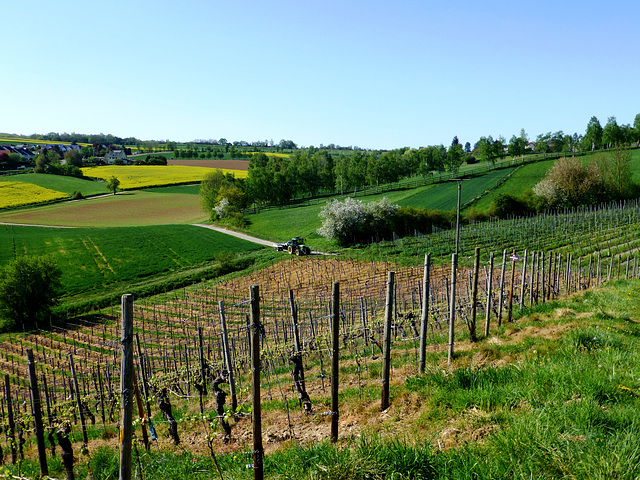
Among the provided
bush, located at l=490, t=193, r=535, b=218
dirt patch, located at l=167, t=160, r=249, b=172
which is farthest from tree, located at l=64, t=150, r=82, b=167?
bush, located at l=490, t=193, r=535, b=218

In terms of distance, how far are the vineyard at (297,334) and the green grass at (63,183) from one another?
6140 cm

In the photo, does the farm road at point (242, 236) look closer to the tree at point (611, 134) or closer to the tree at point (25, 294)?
the tree at point (25, 294)

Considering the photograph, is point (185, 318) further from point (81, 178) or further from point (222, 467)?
point (81, 178)

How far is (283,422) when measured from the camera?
7379mm

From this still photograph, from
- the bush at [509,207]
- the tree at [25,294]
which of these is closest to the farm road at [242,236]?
the tree at [25,294]

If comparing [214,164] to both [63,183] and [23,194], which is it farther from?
[23,194]

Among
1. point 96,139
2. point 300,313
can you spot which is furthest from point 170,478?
point 96,139

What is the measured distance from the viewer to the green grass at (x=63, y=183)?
8294 cm

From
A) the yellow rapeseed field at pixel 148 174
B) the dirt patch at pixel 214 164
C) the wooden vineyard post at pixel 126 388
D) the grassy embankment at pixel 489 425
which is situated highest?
the dirt patch at pixel 214 164

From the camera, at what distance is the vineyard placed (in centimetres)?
781

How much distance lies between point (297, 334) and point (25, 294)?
2892cm

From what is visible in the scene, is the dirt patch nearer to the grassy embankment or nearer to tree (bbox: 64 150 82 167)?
tree (bbox: 64 150 82 167)

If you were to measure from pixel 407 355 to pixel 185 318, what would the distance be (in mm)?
19326

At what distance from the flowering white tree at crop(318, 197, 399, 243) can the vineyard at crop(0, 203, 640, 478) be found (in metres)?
6.02
